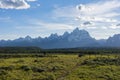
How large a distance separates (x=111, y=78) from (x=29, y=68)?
98.4 ft

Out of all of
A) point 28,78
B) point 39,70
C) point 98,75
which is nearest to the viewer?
point 28,78

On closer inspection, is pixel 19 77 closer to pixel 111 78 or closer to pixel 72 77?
pixel 72 77

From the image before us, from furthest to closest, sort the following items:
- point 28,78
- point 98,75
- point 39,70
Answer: point 39,70 → point 98,75 → point 28,78

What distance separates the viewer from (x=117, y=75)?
94375mm

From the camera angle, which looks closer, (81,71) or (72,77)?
(72,77)

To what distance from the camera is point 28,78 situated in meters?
84.9

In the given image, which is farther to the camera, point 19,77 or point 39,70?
point 39,70

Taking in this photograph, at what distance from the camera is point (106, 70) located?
343ft

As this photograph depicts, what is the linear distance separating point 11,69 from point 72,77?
86.8ft

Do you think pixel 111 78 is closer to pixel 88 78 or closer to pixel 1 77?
pixel 88 78

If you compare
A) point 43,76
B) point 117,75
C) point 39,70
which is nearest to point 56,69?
point 39,70

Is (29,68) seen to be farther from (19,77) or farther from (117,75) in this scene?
(117,75)

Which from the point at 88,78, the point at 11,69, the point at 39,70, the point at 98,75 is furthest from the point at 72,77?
the point at 11,69

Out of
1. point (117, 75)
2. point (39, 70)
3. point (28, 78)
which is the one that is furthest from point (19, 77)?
point (117, 75)
